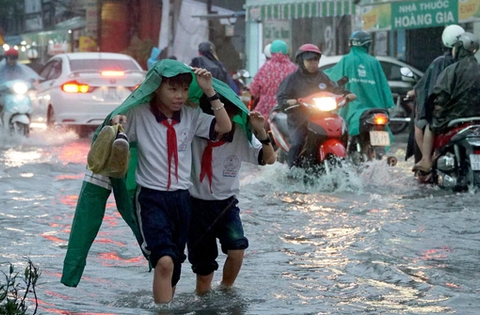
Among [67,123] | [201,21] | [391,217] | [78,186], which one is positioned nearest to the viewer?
[391,217]

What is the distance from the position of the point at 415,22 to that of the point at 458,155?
9.80 m

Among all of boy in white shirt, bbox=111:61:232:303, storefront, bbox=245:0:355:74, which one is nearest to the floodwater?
boy in white shirt, bbox=111:61:232:303

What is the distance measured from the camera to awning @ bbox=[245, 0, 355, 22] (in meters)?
A: 24.1

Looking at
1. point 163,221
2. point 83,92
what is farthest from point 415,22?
point 163,221

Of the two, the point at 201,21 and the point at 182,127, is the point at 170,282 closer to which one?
the point at 182,127

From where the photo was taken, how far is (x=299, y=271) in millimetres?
6742

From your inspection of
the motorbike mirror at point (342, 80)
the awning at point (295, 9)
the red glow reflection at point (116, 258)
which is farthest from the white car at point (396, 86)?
the red glow reflection at point (116, 258)

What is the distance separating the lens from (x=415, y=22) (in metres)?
20.1

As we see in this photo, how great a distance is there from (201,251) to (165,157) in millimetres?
701

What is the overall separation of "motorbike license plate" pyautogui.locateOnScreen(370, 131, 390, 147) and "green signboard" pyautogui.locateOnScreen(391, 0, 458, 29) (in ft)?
27.1

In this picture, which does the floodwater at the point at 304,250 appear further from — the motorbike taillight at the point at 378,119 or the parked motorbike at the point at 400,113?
the parked motorbike at the point at 400,113

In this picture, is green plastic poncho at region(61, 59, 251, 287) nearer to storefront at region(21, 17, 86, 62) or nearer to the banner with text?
the banner with text

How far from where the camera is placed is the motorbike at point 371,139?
11.4m

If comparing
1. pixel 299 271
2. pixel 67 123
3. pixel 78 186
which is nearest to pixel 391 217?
pixel 299 271
